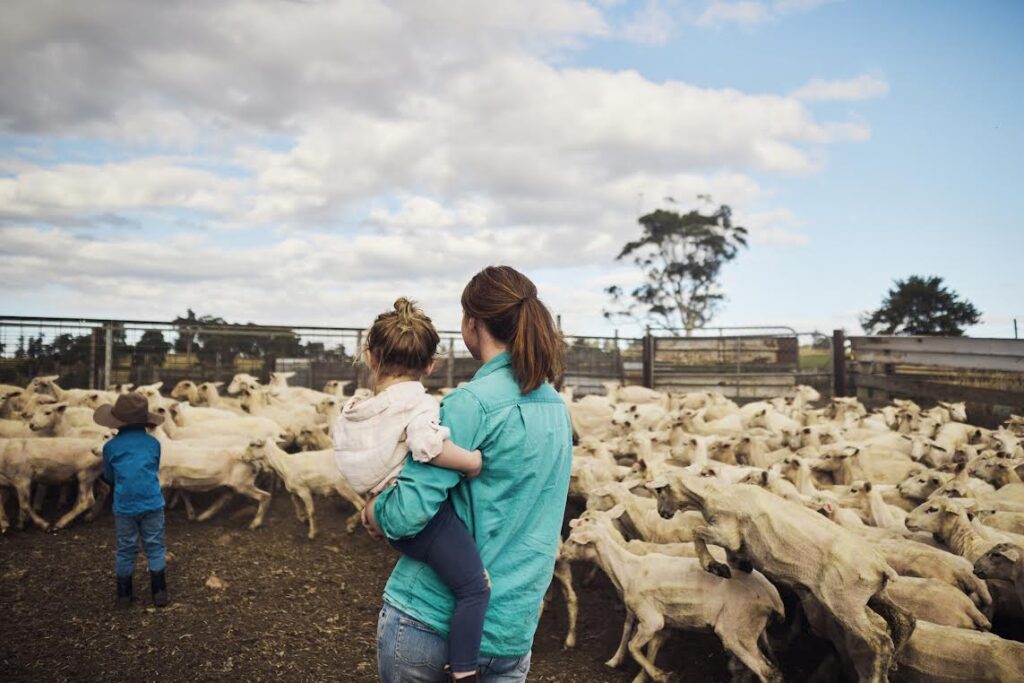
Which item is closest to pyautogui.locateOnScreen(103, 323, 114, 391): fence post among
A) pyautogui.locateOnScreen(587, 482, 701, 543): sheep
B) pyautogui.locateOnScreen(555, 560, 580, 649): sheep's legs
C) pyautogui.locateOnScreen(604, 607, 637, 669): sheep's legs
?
pyautogui.locateOnScreen(587, 482, 701, 543): sheep

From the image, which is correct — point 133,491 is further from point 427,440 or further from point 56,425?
point 427,440

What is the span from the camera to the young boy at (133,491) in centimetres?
662

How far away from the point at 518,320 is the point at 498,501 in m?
0.59

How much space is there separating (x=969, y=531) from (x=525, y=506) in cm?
518

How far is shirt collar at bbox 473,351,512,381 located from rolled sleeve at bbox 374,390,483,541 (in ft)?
0.38

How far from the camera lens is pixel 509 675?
97.3 inches

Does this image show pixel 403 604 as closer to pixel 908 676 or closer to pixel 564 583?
pixel 908 676

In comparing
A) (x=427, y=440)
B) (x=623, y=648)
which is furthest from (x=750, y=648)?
(x=427, y=440)

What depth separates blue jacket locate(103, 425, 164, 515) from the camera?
661 centimetres

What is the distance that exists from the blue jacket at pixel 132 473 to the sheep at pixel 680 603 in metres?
3.92

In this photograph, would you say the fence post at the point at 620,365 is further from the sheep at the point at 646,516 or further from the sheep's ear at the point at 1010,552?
the sheep's ear at the point at 1010,552

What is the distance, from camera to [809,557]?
471 cm

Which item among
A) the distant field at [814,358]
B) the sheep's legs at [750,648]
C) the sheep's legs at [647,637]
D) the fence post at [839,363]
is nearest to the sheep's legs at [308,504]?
the sheep's legs at [647,637]

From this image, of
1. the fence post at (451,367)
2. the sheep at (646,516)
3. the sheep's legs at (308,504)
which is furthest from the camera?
the fence post at (451,367)
